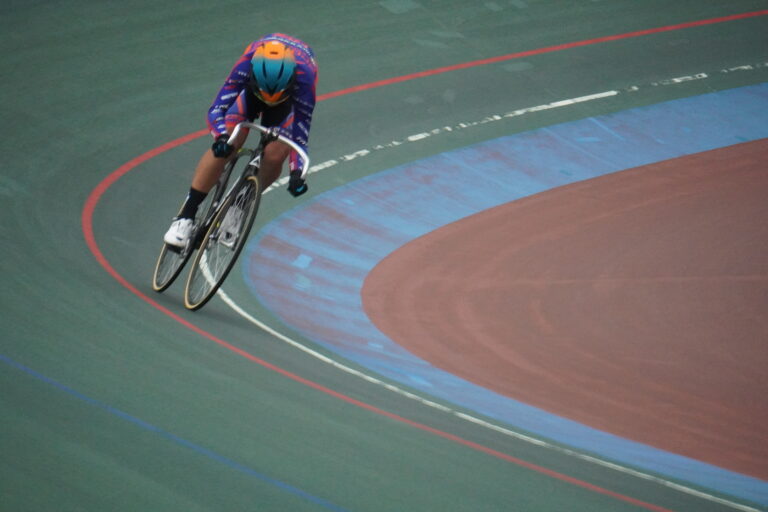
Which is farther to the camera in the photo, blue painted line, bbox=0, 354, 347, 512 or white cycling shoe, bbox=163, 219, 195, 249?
white cycling shoe, bbox=163, 219, 195, 249

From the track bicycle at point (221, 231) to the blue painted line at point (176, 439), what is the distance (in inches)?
59.1

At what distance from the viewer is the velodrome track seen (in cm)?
358

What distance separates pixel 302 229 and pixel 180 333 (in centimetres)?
304

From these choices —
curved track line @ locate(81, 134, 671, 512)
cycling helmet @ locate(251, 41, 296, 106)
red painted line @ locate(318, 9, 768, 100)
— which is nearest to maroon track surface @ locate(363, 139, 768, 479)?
curved track line @ locate(81, 134, 671, 512)

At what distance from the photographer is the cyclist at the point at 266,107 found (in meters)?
5.20

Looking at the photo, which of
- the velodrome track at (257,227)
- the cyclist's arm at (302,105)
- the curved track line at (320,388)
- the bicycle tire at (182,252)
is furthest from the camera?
the bicycle tire at (182,252)

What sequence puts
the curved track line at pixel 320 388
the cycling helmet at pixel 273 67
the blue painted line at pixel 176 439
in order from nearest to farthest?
1. the blue painted line at pixel 176 439
2. the curved track line at pixel 320 388
3. the cycling helmet at pixel 273 67

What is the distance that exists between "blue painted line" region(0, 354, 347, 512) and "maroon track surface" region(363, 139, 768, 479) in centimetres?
251

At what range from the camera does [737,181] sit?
1004 centimetres

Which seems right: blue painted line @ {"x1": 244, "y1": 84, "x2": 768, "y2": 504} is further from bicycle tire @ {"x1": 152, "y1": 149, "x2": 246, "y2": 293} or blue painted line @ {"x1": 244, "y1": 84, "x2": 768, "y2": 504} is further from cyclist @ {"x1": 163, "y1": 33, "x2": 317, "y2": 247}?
cyclist @ {"x1": 163, "y1": 33, "x2": 317, "y2": 247}

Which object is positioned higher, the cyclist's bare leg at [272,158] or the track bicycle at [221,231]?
the cyclist's bare leg at [272,158]

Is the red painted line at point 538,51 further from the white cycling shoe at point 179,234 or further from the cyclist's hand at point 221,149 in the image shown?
the cyclist's hand at point 221,149

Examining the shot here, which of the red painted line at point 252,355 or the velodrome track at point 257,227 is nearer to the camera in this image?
the velodrome track at point 257,227

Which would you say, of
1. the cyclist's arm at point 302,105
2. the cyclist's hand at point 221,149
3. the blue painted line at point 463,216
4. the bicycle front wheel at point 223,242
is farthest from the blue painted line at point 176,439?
the blue painted line at point 463,216
